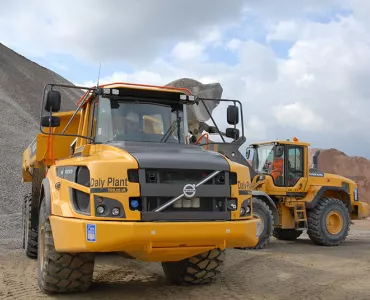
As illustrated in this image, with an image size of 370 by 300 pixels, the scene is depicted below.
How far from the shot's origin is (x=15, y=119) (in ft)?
85.7

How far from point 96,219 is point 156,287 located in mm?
1920

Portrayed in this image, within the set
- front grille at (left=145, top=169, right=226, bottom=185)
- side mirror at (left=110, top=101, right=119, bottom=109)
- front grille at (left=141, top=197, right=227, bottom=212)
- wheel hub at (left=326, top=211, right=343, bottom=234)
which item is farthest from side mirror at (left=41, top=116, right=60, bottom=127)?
wheel hub at (left=326, top=211, right=343, bottom=234)

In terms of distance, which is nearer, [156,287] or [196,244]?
[196,244]

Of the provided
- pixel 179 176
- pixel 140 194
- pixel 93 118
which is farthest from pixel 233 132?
pixel 140 194

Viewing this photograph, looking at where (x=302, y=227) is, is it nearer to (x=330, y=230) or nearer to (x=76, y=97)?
(x=330, y=230)

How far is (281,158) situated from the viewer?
12.0 meters

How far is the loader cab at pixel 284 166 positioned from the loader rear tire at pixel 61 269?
6.94 meters

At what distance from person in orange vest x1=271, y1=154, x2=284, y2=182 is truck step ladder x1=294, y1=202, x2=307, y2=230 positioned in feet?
2.67

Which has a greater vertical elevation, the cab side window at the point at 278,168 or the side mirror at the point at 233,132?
the side mirror at the point at 233,132

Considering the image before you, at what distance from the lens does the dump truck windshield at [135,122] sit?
235 inches

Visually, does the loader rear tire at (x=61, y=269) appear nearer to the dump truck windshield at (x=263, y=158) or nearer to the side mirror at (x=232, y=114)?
the side mirror at (x=232, y=114)

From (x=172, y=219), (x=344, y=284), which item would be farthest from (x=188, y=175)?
(x=344, y=284)

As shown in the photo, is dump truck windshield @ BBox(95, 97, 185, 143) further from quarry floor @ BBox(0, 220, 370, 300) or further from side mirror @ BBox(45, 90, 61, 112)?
quarry floor @ BBox(0, 220, 370, 300)

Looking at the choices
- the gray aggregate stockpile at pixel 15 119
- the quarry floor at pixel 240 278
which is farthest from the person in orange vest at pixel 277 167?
the gray aggregate stockpile at pixel 15 119
